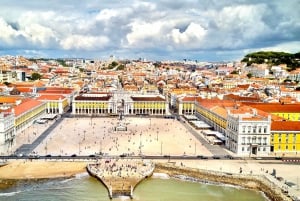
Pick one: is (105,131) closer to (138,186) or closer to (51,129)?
(51,129)

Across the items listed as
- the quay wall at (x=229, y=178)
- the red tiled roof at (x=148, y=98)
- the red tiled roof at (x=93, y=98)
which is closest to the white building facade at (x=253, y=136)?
the quay wall at (x=229, y=178)

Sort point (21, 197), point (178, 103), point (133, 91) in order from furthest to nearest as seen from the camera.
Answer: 1. point (133, 91)
2. point (178, 103)
3. point (21, 197)

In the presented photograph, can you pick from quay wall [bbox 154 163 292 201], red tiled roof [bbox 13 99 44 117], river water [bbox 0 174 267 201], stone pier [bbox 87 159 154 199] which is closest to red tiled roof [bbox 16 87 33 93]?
red tiled roof [bbox 13 99 44 117]

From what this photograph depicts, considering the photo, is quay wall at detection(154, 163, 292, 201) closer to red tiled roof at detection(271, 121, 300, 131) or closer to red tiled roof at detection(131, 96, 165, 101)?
red tiled roof at detection(271, 121, 300, 131)

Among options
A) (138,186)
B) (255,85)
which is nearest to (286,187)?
(138,186)

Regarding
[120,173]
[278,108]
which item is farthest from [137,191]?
[278,108]

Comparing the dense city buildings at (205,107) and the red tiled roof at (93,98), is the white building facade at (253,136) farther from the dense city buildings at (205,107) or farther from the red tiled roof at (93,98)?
the red tiled roof at (93,98)
